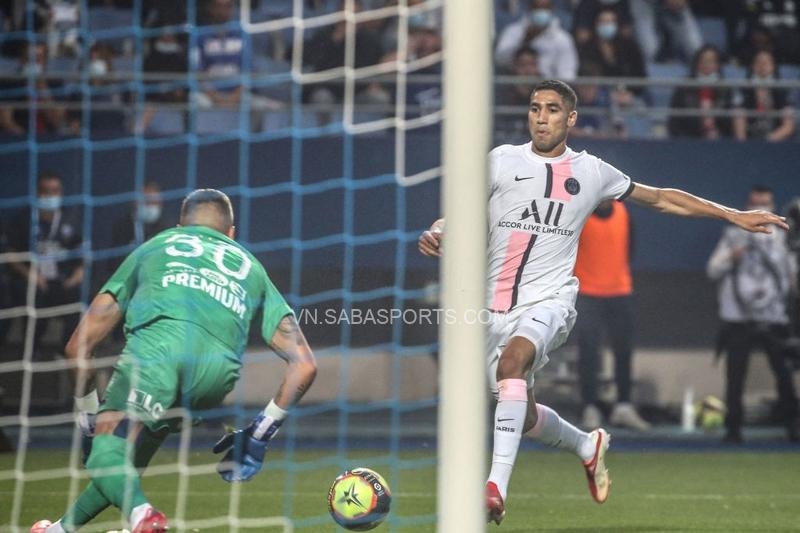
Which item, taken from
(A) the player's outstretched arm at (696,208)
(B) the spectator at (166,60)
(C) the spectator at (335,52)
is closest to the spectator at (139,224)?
(B) the spectator at (166,60)

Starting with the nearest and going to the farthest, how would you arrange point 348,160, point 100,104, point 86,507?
point 86,507 < point 100,104 < point 348,160

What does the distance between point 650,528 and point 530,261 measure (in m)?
1.53

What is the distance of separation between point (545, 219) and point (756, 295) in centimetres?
590

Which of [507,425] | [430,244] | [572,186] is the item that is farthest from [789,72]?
[430,244]

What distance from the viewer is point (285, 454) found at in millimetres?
11641

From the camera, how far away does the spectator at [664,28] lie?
1521cm

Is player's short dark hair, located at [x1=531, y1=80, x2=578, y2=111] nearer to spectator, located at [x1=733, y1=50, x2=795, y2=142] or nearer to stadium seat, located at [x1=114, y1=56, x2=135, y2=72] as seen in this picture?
stadium seat, located at [x1=114, y1=56, x2=135, y2=72]

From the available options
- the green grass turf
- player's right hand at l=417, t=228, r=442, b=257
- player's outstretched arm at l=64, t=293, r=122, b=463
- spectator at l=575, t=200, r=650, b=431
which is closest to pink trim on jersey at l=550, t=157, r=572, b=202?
player's right hand at l=417, t=228, r=442, b=257

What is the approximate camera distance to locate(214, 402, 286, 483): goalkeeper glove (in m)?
6.46

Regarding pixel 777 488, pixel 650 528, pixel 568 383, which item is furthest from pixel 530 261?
pixel 568 383

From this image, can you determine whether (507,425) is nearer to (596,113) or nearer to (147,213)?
(147,213)

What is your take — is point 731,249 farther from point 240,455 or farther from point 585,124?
point 240,455

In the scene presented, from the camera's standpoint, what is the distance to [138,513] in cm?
573

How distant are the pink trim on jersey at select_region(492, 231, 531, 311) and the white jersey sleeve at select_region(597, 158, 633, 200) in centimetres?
51
